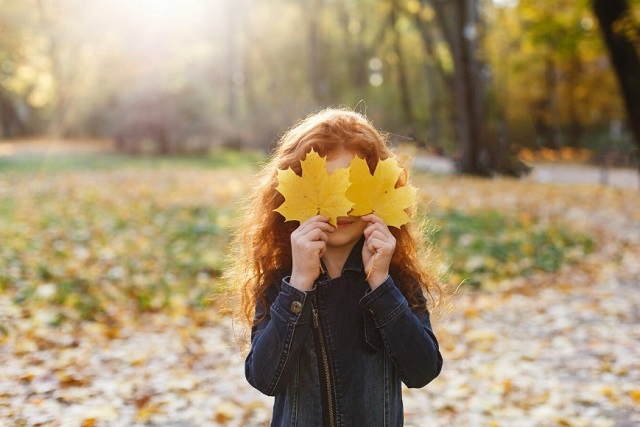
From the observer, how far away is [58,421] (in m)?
3.60

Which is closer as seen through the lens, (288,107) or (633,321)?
(633,321)

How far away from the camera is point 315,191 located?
1.71m

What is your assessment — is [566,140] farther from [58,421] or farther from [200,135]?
[58,421]

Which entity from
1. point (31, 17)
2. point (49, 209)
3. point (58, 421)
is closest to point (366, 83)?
point (31, 17)

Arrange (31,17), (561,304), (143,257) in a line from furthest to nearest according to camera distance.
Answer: (31,17) < (143,257) < (561,304)

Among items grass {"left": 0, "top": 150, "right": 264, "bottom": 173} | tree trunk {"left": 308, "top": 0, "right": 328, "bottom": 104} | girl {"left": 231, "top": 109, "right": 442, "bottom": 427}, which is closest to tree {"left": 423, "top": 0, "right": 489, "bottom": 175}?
grass {"left": 0, "top": 150, "right": 264, "bottom": 173}

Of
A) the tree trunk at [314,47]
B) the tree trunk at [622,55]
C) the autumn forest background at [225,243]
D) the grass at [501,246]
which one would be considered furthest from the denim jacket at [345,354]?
the tree trunk at [314,47]

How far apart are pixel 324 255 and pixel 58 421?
2457mm

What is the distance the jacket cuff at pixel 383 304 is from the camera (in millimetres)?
1742

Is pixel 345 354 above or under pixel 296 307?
under

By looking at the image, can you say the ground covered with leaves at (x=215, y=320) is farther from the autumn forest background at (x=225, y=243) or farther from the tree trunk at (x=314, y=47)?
the tree trunk at (x=314, y=47)

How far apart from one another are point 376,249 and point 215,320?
4.46 m

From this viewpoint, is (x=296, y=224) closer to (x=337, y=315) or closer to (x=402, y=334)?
(x=337, y=315)

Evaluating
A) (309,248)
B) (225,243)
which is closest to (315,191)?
(309,248)
